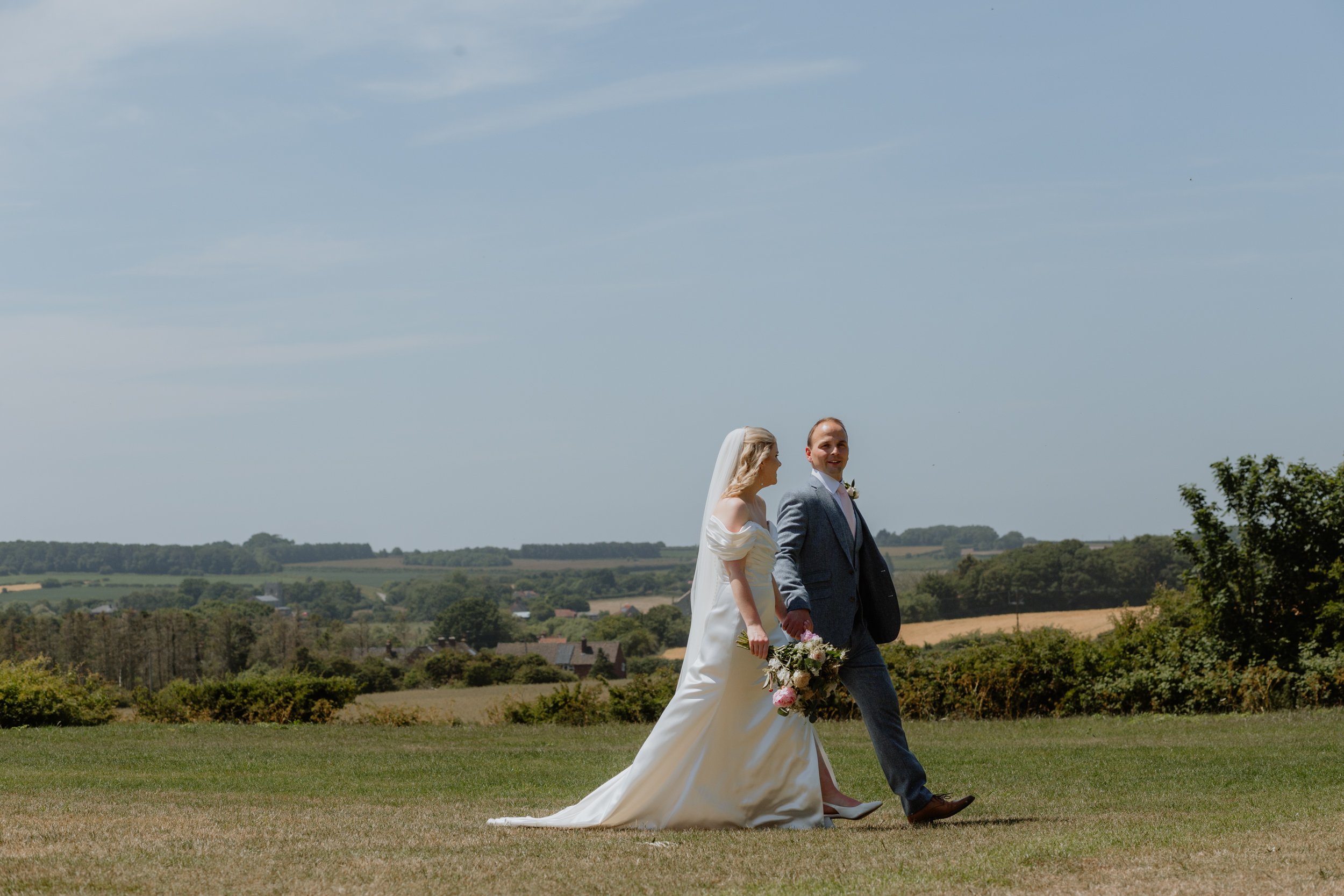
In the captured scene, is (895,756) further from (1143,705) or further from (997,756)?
(1143,705)

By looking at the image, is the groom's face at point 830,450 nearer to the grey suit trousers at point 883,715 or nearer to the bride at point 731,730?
the bride at point 731,730

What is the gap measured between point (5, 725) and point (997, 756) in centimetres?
1520

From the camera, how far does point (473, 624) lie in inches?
2562

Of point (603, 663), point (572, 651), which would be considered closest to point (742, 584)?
point (603, 663)

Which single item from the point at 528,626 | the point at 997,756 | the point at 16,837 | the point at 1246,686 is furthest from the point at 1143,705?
the point at 528,626

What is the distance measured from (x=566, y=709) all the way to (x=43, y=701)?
8.16m

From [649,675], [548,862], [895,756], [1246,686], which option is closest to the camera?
[548,862]

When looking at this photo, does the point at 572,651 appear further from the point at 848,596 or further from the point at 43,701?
the point at 848,596

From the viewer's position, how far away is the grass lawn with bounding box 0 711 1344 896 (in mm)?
5332

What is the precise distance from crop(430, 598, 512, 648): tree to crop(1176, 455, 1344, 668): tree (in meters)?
47.5

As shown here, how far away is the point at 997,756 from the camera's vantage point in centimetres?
1245

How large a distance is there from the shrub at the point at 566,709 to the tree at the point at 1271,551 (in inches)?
380

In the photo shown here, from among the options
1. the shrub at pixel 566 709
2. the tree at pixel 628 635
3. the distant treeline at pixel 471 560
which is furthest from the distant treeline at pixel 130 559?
the shrub at pixel 566 709

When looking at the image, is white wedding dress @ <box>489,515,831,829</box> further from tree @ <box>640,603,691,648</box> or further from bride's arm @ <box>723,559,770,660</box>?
tree @ <box>640,603,691,648</box>
